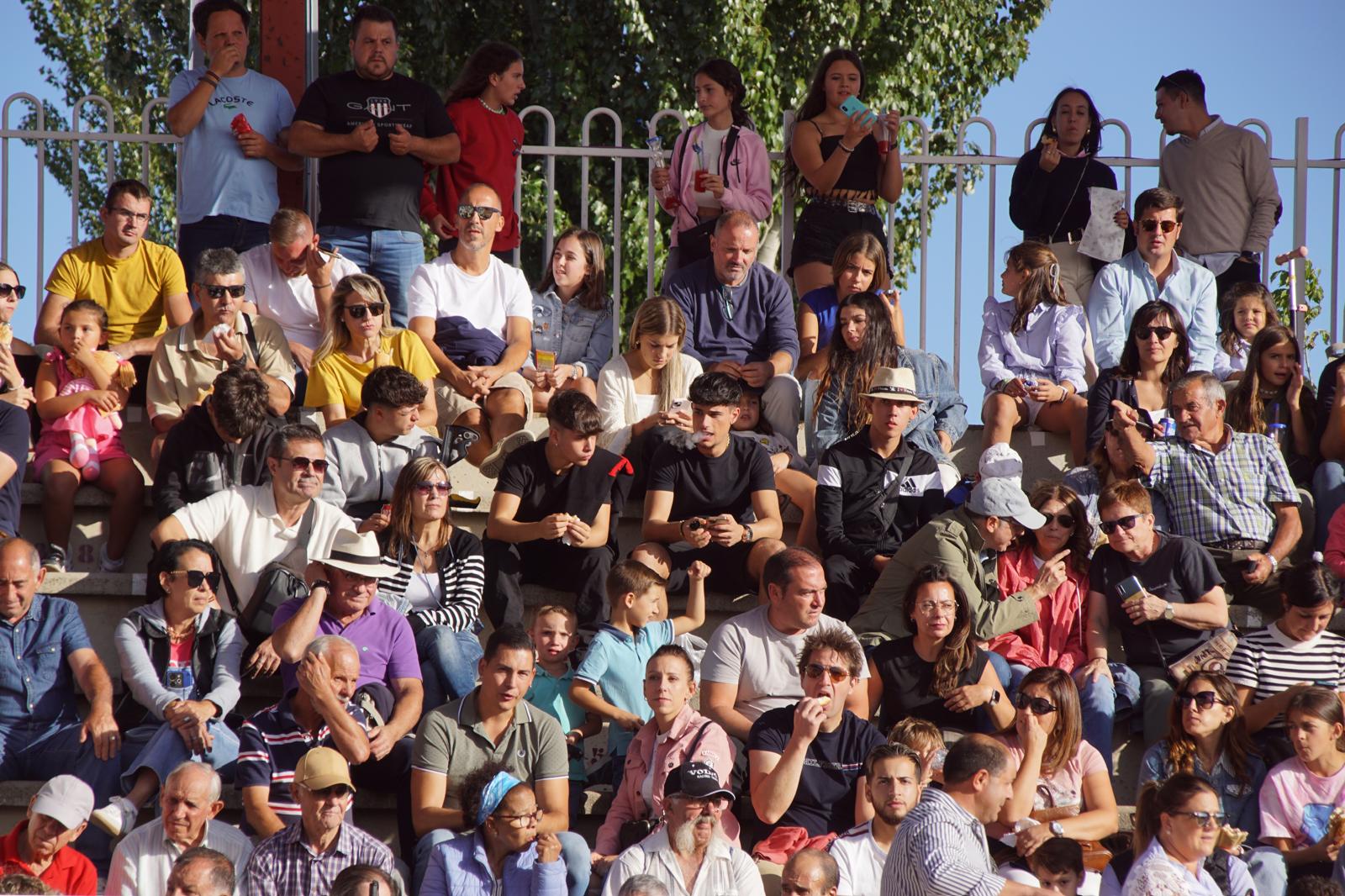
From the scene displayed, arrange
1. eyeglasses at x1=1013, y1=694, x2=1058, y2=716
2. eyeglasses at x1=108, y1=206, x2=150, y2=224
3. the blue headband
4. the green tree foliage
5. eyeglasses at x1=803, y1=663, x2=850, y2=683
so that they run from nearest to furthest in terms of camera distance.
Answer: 1. the blue headband
2. eyeglasses at x1=803, y1=663, x2=850, y2=683
3. eyeglasses at x1=1013, y1=694, x2=1058, y2=716
4. eyeglasses at x1=108, y1=206, x2=150, y2=224
5. the green tree foliage

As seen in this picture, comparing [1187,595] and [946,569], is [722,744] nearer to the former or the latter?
Answer: [946,569]

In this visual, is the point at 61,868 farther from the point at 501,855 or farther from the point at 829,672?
the point at 829,672

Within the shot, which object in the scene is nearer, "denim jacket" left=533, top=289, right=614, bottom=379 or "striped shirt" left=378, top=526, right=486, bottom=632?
"striped shirt" left=378, top=526, right=486, bottom=632

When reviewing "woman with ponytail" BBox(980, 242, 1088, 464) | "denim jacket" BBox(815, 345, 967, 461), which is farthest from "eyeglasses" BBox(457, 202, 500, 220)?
A: "woman with ponytail" BBox(980, 242, 1088, 464)

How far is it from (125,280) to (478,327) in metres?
1.62

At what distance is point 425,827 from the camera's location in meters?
6.18

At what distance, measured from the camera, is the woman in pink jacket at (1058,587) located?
23.8ft

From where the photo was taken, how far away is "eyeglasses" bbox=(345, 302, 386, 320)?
8094 millimetres

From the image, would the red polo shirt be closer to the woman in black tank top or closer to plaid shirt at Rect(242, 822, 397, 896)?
plaid shirt at Rect(242, 822, 397, 896)

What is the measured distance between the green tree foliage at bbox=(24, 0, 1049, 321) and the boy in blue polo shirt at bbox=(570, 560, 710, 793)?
6364 millimetres

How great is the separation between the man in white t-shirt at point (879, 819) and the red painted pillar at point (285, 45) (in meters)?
5.23

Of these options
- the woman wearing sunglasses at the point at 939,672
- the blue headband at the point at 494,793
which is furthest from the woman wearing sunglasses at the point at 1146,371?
the blue headband at the point at 494,793

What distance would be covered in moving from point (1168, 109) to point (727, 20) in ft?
15.1

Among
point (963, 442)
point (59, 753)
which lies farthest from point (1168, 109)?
point (59, 753)
